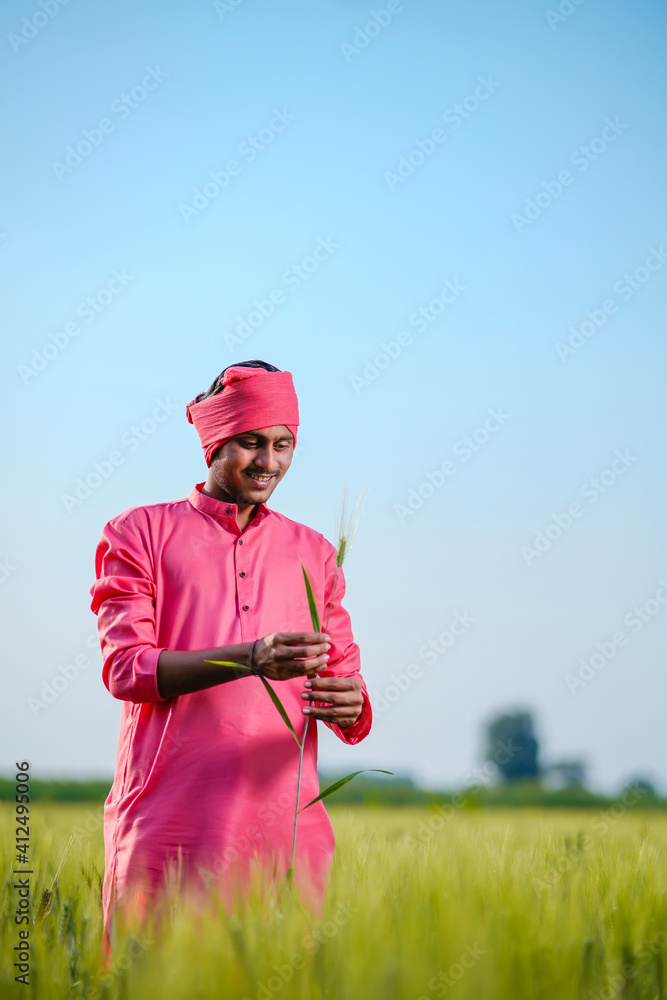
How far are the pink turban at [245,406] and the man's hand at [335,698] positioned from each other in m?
0.71

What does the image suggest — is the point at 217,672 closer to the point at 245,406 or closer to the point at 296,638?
the point at 296,638

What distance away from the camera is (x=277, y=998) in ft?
5.13

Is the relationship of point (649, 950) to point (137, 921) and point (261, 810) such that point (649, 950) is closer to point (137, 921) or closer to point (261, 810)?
point (261, 810)

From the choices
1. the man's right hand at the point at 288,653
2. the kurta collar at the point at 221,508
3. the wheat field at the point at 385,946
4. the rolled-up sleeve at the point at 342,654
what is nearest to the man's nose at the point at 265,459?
the kurta collar at the point at 221,508

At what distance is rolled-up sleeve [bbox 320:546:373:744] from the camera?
2.56m

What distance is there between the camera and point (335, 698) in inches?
91.7

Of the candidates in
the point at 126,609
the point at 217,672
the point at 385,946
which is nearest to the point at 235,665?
the point at 217,672

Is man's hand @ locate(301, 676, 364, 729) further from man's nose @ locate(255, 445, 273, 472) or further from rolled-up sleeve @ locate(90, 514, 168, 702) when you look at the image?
man's nose @ locate(255, 445, 273, 472)

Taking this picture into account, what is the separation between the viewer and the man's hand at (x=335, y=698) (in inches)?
91.0

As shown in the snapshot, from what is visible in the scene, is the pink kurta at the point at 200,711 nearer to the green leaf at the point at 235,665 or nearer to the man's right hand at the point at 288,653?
the green leaf at the point at 235,665

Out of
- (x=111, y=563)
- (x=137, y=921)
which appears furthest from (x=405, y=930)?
(x=111, y=563)

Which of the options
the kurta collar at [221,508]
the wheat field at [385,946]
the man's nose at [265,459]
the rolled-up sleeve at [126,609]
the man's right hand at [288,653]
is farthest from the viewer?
the kurta collar at [221,508]

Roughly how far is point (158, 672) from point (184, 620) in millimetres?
262

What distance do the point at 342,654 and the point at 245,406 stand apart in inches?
30.3
